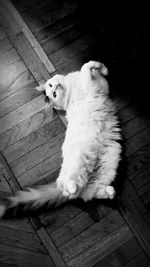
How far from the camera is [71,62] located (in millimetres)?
2242

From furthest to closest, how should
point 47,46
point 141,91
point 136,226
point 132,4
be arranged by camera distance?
1. point 47,46
2. point 141,91
3. point 136,226
4. point 132,4

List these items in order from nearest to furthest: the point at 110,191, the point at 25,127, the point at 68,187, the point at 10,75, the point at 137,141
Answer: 1. the point at 68,187
2. the point at 110,191
3. the point at 137,141
4. the point at 25,127
5. the point at 10,75

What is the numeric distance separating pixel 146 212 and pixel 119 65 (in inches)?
46.2

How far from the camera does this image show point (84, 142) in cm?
177

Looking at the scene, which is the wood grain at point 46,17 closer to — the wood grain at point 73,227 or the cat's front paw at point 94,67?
the cat's front paw at point 94,67

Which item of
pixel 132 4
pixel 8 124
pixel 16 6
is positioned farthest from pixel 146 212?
pixel 16 6

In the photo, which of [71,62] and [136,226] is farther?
[71,62]

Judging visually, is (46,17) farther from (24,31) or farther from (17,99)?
(17,99)

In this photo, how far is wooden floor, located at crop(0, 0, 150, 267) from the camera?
1897 mm

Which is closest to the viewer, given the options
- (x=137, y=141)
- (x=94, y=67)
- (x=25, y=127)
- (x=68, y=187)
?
(x=68, y=187)

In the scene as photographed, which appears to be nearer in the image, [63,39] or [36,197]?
[36,197]

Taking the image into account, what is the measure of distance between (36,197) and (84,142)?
1.58ft

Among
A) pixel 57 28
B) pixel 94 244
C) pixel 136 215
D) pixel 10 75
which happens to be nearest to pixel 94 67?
pixel 57 28

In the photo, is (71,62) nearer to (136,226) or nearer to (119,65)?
(119,65)
